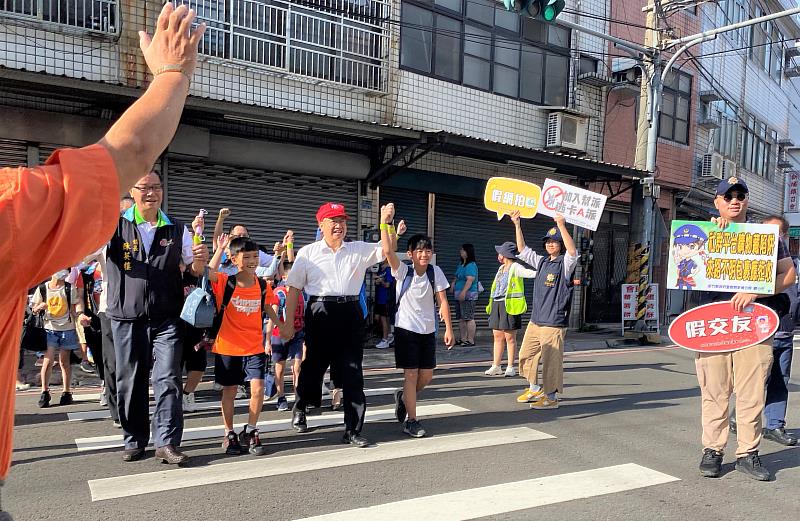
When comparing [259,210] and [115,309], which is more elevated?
[259,210]

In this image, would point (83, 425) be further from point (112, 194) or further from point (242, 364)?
point (112, 194)

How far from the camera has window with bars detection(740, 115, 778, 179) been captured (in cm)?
2386

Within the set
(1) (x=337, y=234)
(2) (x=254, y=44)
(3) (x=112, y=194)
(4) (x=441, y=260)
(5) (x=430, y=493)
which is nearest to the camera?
(3) (x=112, y=194)

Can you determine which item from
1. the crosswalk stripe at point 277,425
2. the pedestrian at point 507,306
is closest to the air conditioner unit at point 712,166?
the pedestrian at point 507,306

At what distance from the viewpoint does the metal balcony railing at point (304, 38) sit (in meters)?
11.0

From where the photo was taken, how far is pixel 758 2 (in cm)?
2334

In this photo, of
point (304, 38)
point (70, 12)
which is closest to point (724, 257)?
point (304, 38)

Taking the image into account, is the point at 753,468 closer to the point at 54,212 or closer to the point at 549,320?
the point at 549,320

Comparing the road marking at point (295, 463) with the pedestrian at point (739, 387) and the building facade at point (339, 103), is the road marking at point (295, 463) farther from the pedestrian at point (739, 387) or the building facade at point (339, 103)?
the building facade at point (339, 103)

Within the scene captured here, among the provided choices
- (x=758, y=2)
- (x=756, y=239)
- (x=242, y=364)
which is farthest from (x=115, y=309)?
(x=758, y=2)

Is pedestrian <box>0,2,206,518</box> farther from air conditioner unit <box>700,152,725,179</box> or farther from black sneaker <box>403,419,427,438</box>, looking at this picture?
air conditioner unit <box>700,152,725,179</box>

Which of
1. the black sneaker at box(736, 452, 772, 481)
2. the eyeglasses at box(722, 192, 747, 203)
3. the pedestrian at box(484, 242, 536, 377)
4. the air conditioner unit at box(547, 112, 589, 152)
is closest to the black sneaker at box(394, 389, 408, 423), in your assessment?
the black sneaker at box(736, 452, 772, 481)

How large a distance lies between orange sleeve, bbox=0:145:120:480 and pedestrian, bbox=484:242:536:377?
26.3 feet

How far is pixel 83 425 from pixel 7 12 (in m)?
6.63
